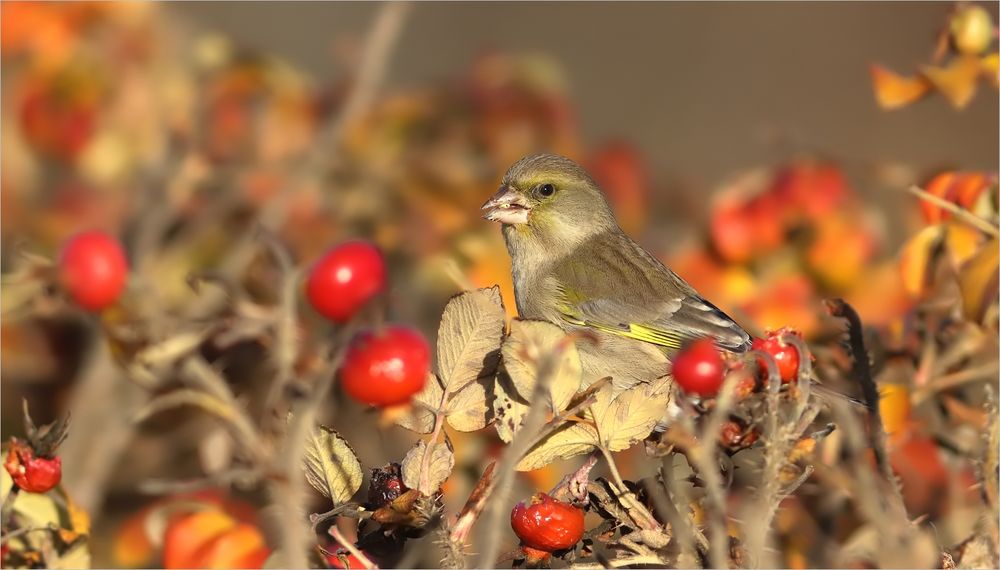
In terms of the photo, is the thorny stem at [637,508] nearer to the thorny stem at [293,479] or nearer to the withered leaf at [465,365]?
the withered leaf at [465,365]

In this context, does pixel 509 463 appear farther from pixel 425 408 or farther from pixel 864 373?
pixel 864 373

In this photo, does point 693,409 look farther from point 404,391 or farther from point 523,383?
point 404,391

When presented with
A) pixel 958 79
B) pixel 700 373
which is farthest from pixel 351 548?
pixel 958 79

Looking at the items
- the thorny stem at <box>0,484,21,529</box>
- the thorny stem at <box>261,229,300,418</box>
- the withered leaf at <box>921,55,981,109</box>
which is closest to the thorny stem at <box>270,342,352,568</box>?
the thorny stem at <box>261,229,300,418</box>

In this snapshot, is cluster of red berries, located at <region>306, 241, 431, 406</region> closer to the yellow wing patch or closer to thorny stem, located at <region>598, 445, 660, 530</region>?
thorny stem, located at <region>598, 445, 660, 530</region>

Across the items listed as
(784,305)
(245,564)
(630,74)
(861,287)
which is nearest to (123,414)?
(245,564)

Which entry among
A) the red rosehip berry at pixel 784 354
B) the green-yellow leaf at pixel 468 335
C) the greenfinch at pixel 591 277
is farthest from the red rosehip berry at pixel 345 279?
the greenfinch at pixel 591 277
